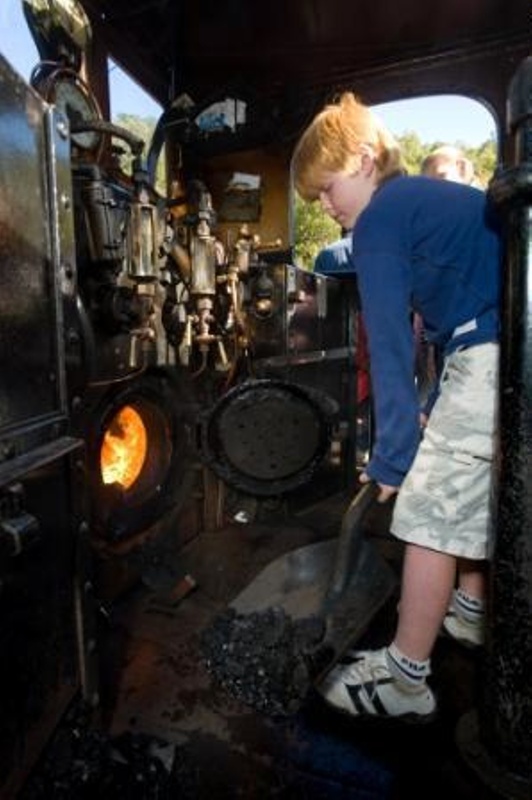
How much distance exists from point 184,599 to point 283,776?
40.4 inches

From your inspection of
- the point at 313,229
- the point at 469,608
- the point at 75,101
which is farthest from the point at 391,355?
the point at 313,229

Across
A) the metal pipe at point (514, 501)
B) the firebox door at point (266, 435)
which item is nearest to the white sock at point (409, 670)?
the metal pipe at point (514, 501)

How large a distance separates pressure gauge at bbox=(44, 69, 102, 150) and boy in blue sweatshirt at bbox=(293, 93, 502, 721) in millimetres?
1662

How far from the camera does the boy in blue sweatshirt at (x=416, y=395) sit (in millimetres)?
1436

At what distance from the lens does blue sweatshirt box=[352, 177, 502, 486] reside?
1431 mm

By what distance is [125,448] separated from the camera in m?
2.45

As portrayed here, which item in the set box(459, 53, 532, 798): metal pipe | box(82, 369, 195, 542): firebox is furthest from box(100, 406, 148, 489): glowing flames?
box(459, 53, 532, 798): metal pipe

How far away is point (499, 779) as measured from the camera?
0.85m

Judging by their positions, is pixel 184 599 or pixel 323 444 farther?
pixel 323 444

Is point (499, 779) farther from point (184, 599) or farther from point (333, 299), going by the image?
point (333, 299)

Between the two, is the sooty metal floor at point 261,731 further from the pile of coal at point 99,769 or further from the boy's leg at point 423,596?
the boy's leg at point 423,596

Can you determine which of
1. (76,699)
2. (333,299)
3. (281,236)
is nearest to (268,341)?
(333,299)

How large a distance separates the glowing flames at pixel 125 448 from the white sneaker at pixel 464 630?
1434mm

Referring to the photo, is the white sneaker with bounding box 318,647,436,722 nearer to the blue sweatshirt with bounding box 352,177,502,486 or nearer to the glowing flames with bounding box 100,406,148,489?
the blue sweatshirt with bounding box 352,177,502,486
